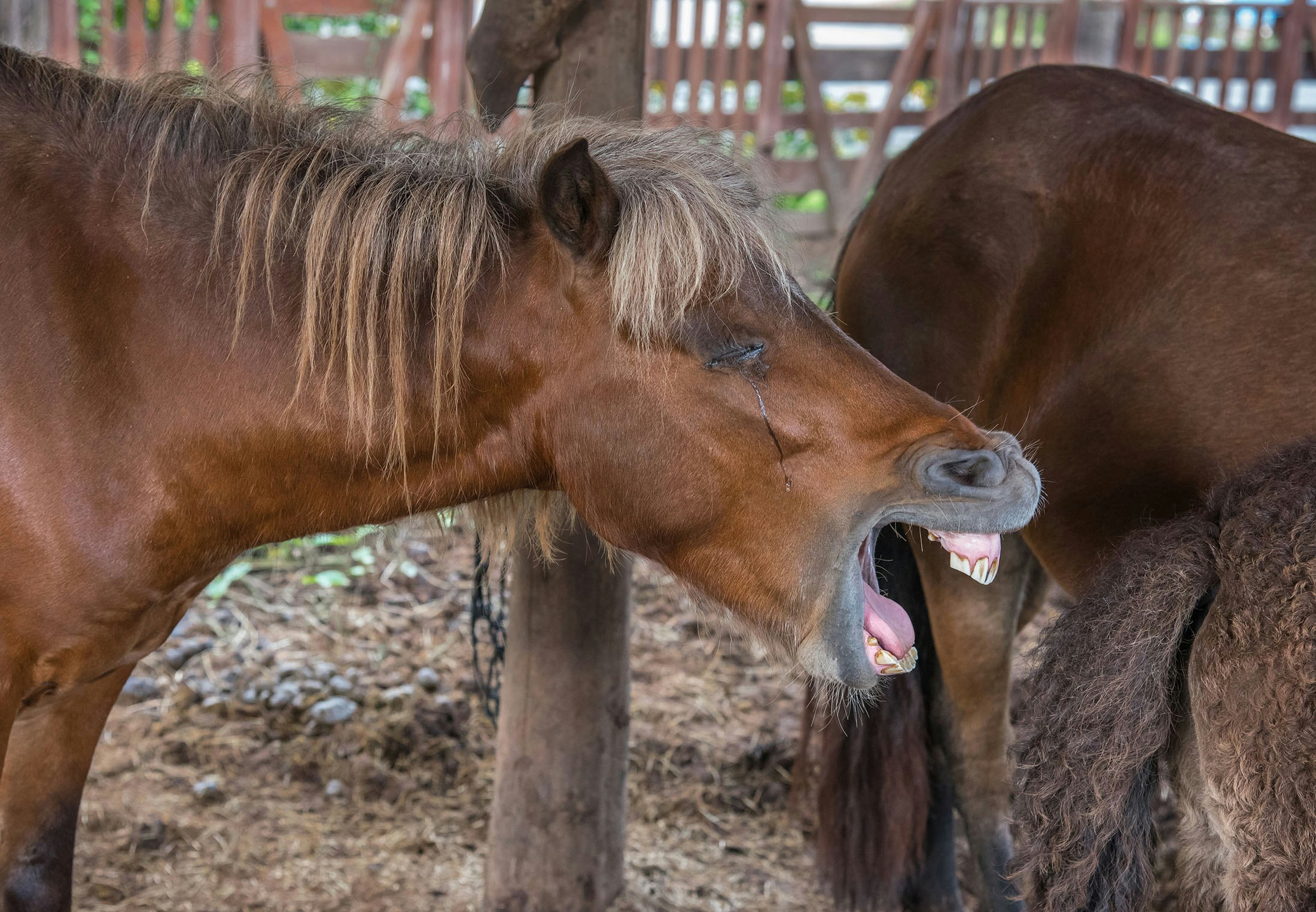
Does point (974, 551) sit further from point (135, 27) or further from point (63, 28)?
point (63, 28)

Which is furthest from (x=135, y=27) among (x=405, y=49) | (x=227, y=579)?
(x=227, y=579)

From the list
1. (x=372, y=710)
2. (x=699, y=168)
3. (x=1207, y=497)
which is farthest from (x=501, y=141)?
(x=372, y=710)

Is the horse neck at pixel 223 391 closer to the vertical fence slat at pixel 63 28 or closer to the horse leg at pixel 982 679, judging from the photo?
the horse leg at pixel 982 679

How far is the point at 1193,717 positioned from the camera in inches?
64.2

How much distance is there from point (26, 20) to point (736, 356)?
22.9 ft

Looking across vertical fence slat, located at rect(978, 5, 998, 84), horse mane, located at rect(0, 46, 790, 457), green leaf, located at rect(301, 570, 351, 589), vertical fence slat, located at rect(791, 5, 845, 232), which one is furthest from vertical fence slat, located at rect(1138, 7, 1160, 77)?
horse mane, located at rect(0, 46, 790, 457)

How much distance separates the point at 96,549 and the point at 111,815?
1.72 meters

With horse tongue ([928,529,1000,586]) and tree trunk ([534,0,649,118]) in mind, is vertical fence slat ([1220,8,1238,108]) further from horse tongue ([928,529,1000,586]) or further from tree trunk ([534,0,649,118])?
horse tongue ([928,529,1000,586])

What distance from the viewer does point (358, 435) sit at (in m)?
1.84

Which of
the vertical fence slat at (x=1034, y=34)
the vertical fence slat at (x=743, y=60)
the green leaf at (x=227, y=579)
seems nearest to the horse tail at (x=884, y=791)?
the green leaf at (x=227, y=579)

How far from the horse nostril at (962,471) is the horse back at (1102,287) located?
71 cm

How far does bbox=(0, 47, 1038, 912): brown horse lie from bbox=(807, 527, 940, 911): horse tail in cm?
109

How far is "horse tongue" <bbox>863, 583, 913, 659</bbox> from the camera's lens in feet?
5.82

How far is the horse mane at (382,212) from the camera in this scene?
175 cm
